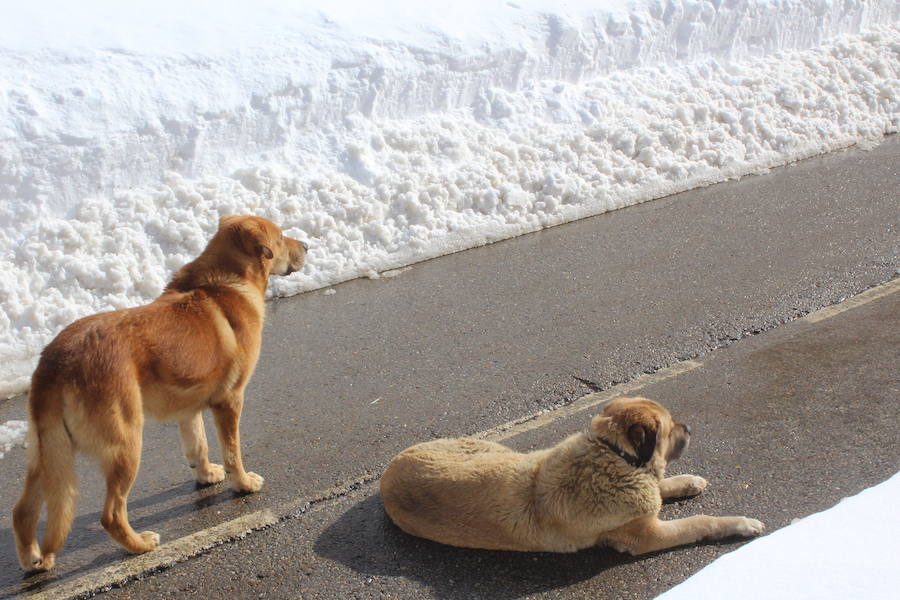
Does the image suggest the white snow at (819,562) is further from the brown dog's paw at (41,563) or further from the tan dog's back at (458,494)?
the brown dog's paw at (41,563)

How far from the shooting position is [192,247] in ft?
26.6

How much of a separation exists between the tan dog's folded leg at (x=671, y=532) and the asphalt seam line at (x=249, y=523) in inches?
49.7

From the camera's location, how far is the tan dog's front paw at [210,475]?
5.21 metres

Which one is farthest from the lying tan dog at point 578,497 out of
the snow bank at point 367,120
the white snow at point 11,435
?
the snow bank at point 367,120

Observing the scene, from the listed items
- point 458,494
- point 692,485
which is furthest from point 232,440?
point 692,485

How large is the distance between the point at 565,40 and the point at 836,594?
32.3 feet

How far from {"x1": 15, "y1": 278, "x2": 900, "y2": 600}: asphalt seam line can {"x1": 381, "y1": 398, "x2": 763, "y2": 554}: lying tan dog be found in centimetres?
80

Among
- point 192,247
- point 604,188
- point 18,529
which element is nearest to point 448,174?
point 604,188

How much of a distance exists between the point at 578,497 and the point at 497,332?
2789 millimetres

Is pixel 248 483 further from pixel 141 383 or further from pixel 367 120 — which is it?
pixel 367 120

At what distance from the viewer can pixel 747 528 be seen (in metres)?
4.32

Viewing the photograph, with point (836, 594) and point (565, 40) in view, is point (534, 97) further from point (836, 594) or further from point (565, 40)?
point (836, 594)

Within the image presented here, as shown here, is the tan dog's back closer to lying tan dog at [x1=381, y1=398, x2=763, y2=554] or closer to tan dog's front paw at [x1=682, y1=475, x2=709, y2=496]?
lying tan dog at [x1=381, y1=398, x2=763, y2=554]

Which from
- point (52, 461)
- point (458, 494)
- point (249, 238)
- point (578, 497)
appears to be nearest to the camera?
point (52, 461)
